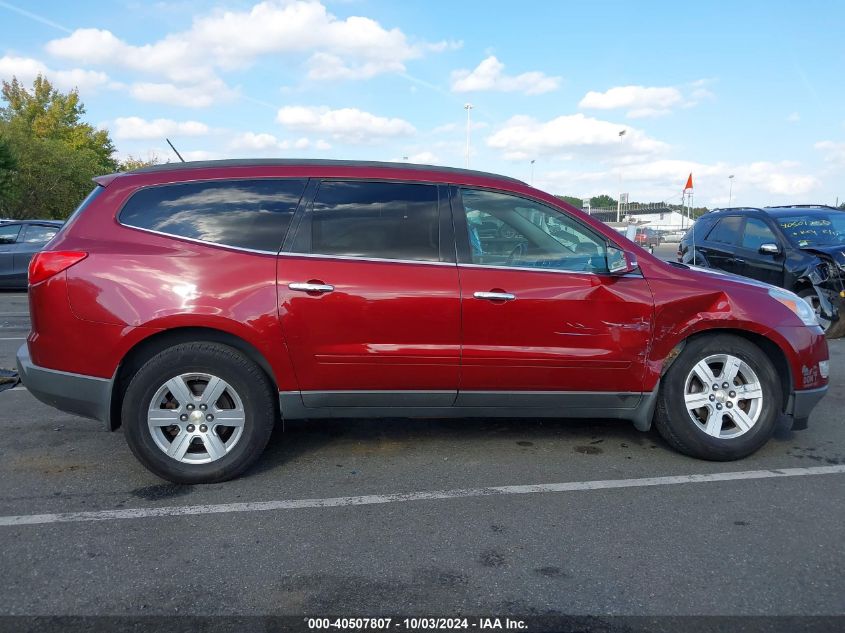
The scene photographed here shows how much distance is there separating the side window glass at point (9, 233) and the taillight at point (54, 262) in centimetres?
1193

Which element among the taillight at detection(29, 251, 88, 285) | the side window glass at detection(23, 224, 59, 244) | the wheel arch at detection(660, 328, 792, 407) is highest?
the taillight at detection(29, 251, 88, 285)

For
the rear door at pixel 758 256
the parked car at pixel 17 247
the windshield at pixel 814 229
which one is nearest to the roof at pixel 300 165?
the rear door at pixel 758 256

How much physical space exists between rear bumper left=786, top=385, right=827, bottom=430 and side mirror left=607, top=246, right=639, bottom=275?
1.33 m

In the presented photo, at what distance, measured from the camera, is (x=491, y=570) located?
9.77ft

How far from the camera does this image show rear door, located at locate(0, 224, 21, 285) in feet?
45.6

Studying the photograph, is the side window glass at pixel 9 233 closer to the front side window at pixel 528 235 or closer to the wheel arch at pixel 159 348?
the wheel arch at pixel 159 348

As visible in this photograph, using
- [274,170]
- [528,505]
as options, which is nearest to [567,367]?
[528,505]

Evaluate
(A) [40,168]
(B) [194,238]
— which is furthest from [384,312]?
(A) [40,168]

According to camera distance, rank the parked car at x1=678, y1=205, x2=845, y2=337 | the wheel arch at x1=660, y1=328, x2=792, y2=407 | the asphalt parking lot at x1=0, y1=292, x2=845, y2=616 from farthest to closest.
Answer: the parked car at x1=678, y1=205, x2=845, y2=337 → the wheel arch at x1=660, y1=328, x2=792, y2=407 → the asphalt parking lot at x1=0, y1=292, x2=845, y2=616

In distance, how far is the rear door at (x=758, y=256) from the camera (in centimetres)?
898

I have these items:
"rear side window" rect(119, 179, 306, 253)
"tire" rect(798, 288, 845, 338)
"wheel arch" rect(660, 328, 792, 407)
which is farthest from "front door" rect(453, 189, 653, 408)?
"tire" rect(798, 288, 845, 338)

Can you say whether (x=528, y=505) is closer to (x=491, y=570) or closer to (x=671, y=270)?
(x=491, y=570)

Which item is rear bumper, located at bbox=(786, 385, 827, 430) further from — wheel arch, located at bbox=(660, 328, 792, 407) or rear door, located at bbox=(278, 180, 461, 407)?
rear door, located at bbox=(278, 180, 461, 407)

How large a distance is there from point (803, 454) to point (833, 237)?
5638 millimetres
